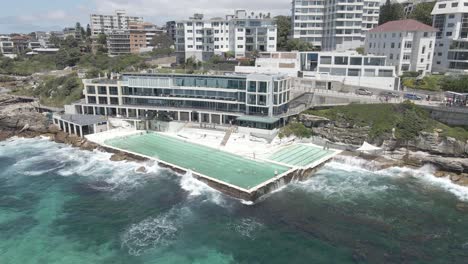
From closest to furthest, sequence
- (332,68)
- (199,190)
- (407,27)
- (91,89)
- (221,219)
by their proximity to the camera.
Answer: (221,219) → (199,190) → (91,89) → (407,27) → (332,68)

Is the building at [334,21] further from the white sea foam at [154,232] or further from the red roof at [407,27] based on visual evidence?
the white sea foam at [154,232]

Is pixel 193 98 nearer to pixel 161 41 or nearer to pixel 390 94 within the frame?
pixel 390 94

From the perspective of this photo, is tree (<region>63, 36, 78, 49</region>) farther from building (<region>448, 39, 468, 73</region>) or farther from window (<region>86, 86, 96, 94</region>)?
building (<region>448, 39, 468, 73</region>)

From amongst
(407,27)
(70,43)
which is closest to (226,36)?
(407,27)

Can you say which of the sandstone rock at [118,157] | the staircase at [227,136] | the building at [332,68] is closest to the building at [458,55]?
the building at [332,68]

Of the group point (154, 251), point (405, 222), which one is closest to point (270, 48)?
point (405, 222)

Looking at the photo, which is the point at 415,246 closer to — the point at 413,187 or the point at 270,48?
the point at 413,187
